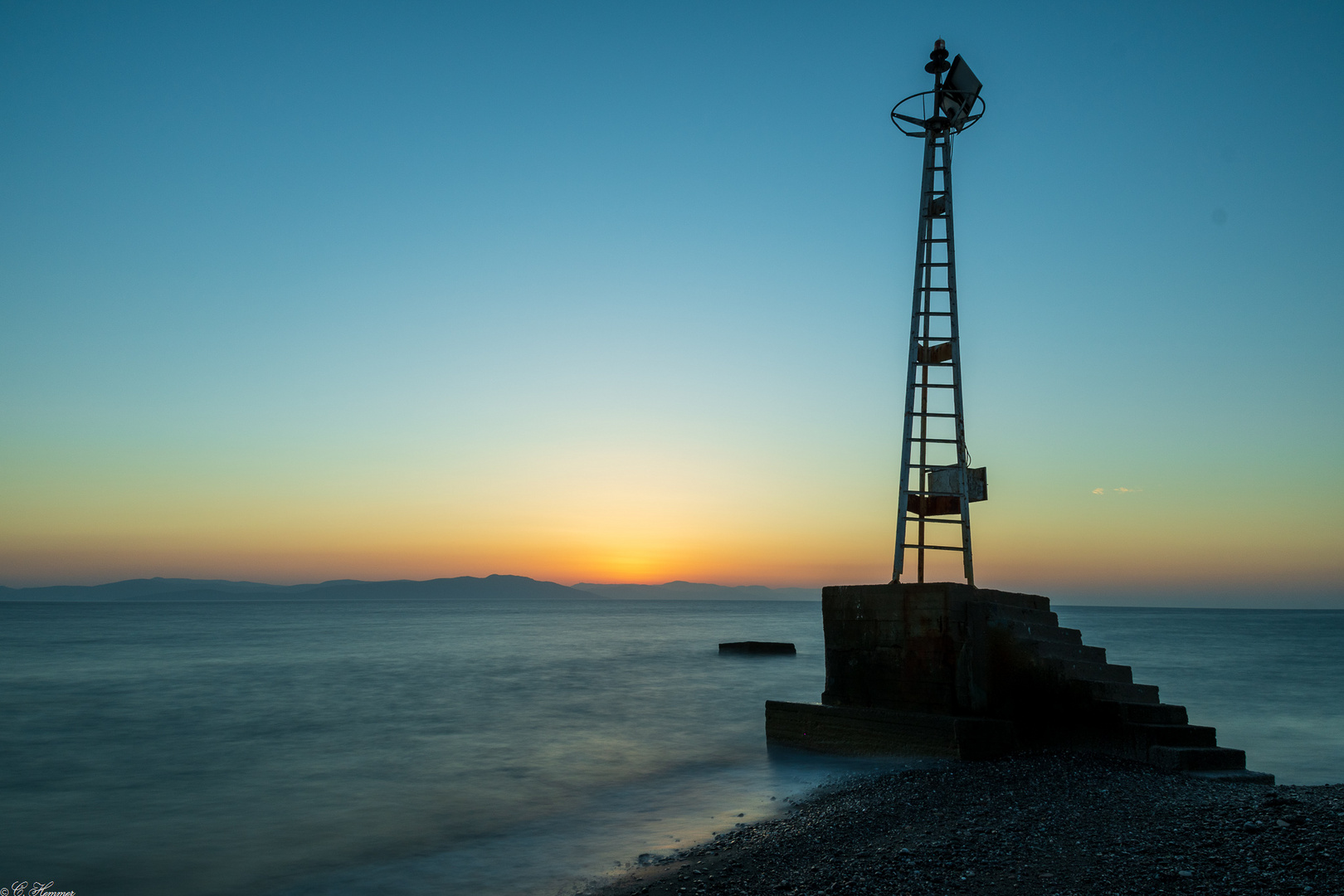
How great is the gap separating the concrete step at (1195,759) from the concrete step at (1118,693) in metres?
0.76

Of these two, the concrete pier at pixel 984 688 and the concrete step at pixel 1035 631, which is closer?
the concrete pier at pixel 984 688

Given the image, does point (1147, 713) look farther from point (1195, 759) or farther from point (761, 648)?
point (761, 648)

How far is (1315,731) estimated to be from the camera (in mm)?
17094

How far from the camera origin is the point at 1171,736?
30.2 ft

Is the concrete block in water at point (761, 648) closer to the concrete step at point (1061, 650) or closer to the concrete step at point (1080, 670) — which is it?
the concrete step at point (1061, 650)

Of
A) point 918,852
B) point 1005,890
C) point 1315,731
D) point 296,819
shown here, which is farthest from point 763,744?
point 1315,731

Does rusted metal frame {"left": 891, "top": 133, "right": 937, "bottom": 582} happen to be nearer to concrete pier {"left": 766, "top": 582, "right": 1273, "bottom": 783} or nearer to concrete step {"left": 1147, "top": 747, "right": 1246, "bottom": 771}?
concrete pier {"left": 766, "top": 582, "right": 1273, "bottom": 783}

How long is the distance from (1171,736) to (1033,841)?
371 centimetres

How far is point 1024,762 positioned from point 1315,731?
12.1m

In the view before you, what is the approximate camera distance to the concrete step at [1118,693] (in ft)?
32.0

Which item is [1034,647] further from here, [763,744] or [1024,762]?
[763,744]

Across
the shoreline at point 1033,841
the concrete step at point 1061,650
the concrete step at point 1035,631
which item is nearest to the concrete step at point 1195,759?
the shoreline at point 1033,841

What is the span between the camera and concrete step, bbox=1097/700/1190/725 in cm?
943

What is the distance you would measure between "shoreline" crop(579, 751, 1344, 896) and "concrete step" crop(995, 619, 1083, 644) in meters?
1.56
